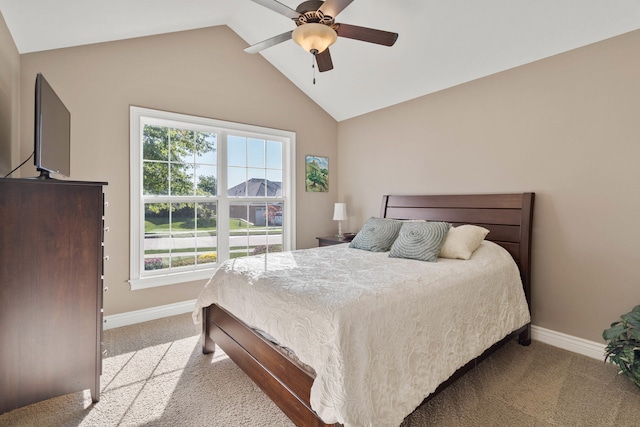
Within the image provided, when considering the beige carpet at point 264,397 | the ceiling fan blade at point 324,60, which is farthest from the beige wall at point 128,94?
the ceiling fan blade at point 324,60

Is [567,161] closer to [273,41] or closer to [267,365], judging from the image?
[273,41]

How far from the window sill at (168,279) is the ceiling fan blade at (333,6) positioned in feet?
9.32

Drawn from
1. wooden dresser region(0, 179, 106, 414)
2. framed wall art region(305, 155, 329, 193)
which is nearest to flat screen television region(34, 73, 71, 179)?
wooden dresser region(0, 179, 106, 414)

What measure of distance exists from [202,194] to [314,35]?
7.42 feet

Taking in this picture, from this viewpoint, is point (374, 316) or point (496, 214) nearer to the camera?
point (374, 316)

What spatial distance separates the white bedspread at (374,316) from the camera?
1.32 metres

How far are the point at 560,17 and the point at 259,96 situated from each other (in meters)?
2.99

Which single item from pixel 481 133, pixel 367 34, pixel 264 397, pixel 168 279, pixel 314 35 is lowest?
pixel 264 397

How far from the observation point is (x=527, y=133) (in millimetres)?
2764

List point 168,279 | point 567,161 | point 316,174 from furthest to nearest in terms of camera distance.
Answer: point 316,174
point 168,279
point 567,161

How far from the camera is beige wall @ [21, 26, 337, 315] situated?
8.91 ft

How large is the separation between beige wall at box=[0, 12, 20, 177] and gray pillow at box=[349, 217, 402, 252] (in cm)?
280

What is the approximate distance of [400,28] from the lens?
2.77m

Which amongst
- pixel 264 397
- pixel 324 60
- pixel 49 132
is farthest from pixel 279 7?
pixel 264 397
